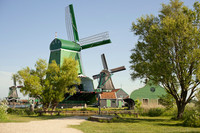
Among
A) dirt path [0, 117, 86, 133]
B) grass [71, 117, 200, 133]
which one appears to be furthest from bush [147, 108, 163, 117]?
dirt path [0, 117, 86, 133]

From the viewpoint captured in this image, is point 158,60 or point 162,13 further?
point 162,13

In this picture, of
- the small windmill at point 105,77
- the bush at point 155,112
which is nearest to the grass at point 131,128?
the bush at point 155,112

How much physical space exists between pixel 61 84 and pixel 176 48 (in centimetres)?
1591

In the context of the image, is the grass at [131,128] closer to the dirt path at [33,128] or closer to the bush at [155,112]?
the dirt path at [33,128]

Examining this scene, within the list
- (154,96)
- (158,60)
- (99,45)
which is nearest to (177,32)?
(158,60)

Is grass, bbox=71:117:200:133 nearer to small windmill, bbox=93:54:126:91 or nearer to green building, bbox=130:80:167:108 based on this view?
green building, bbox=130:80:167:108

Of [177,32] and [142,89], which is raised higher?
[177,32]

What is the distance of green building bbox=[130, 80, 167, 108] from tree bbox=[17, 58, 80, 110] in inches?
515

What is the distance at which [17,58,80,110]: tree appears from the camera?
29.0 metres

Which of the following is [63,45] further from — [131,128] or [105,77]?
[131,128]

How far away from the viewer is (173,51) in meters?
22.3

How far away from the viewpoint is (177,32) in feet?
68.6

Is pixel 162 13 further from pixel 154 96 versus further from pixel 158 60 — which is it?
pixel 154 96

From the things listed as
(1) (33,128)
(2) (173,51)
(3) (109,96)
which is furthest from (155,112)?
(3) (109,96)
